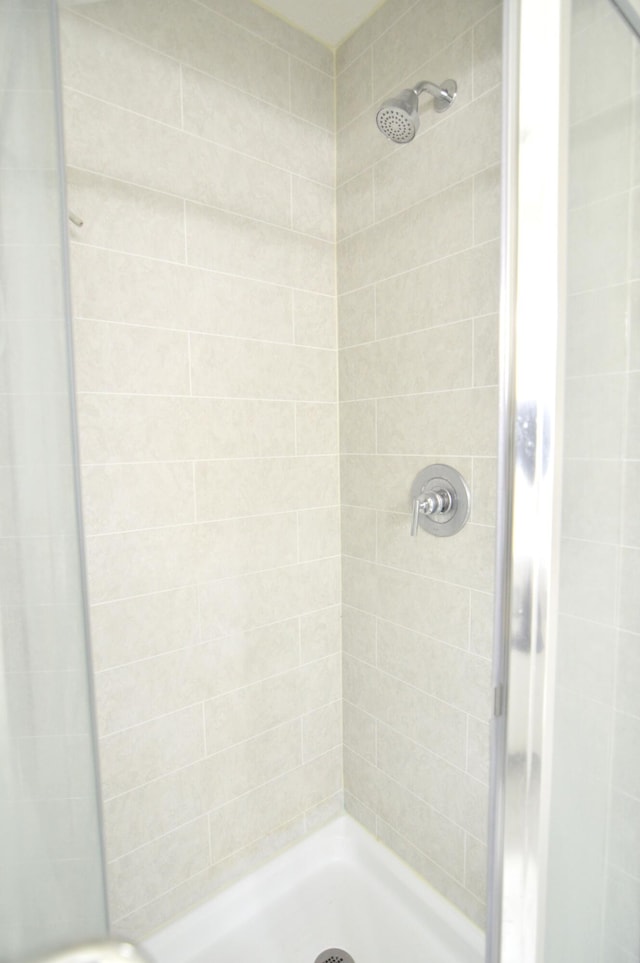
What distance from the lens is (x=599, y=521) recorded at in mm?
507

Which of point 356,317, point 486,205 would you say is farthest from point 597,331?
point 356,317

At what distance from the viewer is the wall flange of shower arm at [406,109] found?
0.96 m

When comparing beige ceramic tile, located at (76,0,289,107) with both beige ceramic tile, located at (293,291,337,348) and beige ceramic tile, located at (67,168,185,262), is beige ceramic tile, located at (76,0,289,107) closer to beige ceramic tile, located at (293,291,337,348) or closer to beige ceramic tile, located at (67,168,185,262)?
beige ceramic tile, located at (67,168,185,262)

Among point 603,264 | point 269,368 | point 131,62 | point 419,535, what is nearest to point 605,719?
point 603,264

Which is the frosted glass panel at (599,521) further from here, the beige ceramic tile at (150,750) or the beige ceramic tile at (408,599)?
the beige ceramic tile at (150,750)

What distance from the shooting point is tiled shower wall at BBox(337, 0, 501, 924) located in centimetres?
106

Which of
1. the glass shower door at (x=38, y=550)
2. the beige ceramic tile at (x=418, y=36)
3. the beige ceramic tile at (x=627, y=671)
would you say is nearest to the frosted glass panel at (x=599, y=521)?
the beige ceramic tile at (x=627, y=671)

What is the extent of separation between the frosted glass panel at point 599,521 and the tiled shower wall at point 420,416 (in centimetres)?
50

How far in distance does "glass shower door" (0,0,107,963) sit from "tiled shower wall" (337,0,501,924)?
0.87 meters

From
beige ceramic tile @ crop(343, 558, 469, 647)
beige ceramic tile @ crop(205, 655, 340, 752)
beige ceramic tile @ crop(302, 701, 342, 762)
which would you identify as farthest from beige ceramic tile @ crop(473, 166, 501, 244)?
beige ceramic tile @ crop(302, 701, 342, 762)

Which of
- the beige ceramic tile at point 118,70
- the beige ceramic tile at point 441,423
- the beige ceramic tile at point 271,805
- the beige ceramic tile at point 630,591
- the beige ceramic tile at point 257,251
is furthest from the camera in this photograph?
the beige ceramic tile at point 271,805

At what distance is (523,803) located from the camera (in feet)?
1.41

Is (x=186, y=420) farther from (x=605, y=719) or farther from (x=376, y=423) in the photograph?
(x=605, y=719)

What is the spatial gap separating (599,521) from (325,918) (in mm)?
1476
